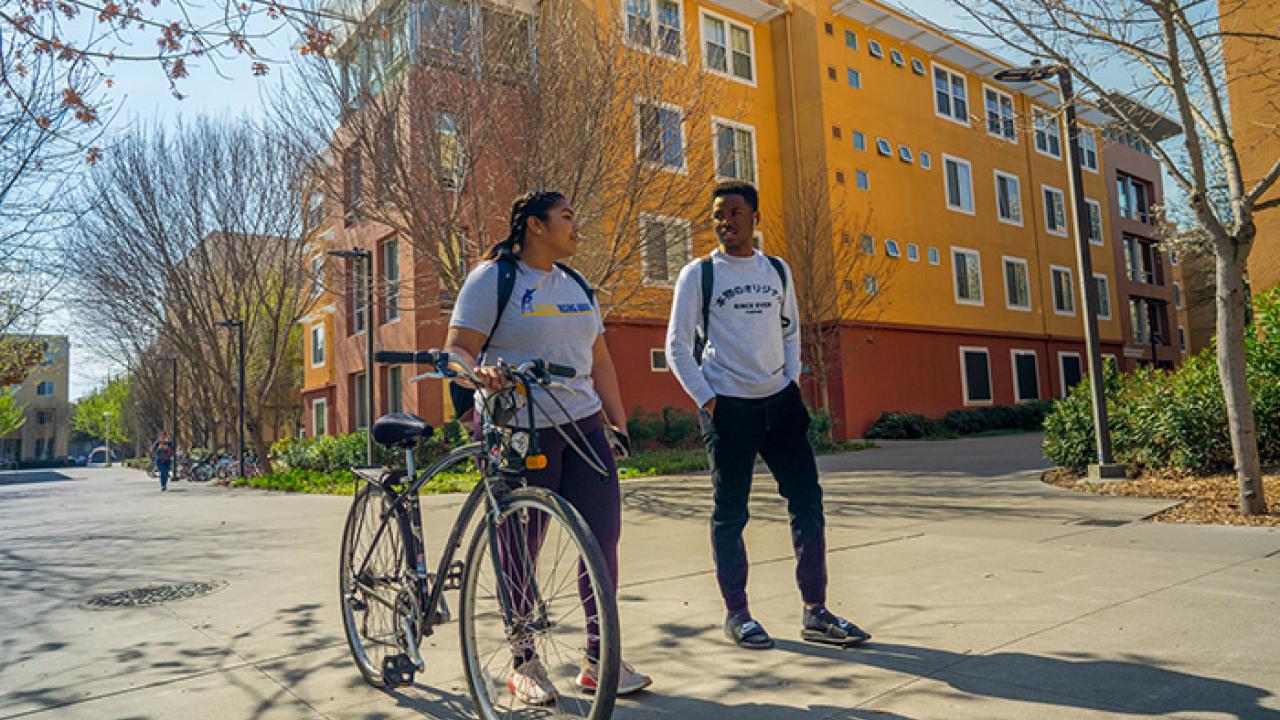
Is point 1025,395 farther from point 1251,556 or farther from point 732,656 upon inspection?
point 732,656

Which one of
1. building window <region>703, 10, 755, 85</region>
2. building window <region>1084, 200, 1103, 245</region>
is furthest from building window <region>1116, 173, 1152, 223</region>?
building window <region>703, 10, 755, 85</region>

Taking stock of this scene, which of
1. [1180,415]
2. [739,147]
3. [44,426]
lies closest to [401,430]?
[1180,415]

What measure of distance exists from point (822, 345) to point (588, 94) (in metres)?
12.1

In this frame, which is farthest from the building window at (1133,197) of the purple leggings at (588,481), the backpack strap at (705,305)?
the purple leggings at (588,481)

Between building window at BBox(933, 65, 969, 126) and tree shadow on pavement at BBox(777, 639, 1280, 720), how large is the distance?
28.2 meters

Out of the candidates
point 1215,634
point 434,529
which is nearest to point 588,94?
point 434,529

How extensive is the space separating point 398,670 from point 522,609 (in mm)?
779

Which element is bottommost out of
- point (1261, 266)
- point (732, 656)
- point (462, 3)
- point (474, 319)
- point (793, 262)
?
point (732, 656)

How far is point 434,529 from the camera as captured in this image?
8.63 metres

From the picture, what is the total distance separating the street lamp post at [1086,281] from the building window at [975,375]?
17.6 m

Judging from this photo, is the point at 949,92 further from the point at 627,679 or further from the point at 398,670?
the point at 398,670

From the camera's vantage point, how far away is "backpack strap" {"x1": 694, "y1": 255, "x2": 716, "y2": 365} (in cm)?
391

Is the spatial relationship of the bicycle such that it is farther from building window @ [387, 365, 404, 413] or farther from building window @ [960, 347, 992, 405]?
building window @ [960, 347, 992, 405]

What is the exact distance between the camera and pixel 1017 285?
30359 mm
